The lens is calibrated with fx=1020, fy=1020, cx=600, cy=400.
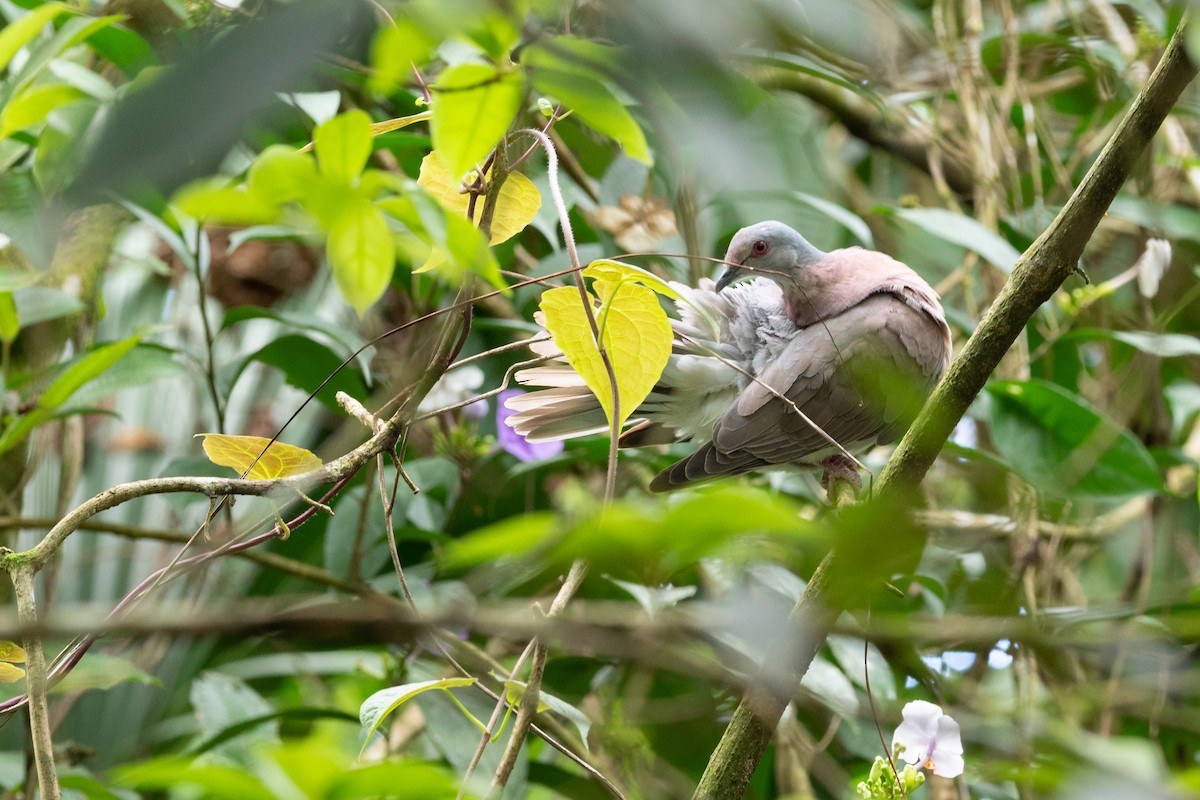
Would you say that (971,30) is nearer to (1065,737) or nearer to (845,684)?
(845,684)

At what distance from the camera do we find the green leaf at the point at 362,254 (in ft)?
1.86

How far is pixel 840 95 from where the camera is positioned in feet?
9.21

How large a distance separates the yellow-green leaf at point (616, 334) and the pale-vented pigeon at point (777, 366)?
30.8 inches

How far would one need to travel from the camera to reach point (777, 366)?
1.98 meters

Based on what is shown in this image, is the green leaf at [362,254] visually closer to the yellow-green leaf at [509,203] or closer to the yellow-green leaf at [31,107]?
the yellow-green leaf at [509,203]

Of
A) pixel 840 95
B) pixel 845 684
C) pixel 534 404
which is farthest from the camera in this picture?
pixel 840 95

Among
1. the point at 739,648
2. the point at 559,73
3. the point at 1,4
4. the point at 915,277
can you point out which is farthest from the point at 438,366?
the point at 1,4

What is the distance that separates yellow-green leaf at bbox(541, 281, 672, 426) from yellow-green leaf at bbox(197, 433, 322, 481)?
1.00 ft

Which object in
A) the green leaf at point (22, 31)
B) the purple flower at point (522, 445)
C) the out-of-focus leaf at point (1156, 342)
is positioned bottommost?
the purple flower at point (522, 445)

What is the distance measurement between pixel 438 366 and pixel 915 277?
4.49ft

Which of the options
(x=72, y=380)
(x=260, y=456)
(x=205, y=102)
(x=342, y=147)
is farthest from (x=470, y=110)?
(x=72, y=380)

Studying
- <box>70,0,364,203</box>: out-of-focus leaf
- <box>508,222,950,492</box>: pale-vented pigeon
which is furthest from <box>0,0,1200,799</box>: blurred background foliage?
<box>508,222,950,492</box>: pale-vented pigeon

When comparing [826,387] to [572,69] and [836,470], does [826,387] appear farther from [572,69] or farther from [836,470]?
[572,69]

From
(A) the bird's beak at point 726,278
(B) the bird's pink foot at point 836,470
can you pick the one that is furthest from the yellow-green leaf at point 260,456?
(B) the bird's pink foot at point 836,470
